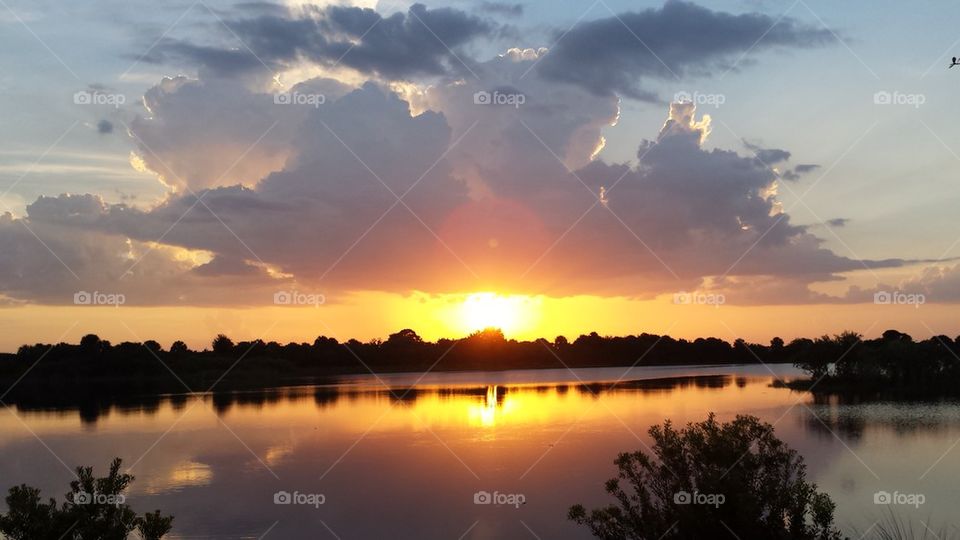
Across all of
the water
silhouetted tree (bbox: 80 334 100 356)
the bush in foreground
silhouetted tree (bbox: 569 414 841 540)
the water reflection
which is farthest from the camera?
silhouetted tree (bbox: 80 334 100 356)

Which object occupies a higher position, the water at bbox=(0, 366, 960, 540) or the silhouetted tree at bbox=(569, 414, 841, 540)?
the silhouetted tree at bbox=(569, 414, 841, 540)

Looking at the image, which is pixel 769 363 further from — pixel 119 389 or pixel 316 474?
pixel 316 474

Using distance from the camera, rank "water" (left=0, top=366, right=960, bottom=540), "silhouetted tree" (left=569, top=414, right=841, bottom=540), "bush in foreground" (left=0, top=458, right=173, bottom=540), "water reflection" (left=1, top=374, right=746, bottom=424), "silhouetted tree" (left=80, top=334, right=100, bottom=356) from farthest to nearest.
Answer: "silhouetted tree" (left=80, top=334, right=100, bottom=356) → "water reflection" (left=1, top=374, right=746, bottom=424) → "water" (left=0, top=366, right=960, bottom=540) → "silhouetted tree" (left=569, top=414, right=841, bottom=540) → "bush in foreground" (left=0, top=458, right=173, bottom=540)

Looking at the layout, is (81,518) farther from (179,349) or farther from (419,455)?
(179,349)

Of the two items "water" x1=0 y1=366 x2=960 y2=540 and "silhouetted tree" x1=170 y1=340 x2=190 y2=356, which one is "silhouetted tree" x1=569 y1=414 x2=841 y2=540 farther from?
"silhouetted tree" x1=170 y1=340 x2=190 y2=356

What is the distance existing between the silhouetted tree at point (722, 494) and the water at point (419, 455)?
806 centimetres

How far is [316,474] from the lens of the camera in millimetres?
30250

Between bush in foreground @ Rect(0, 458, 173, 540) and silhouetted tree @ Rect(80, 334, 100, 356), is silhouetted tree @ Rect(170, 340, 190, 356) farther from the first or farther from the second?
bush in foreground @ Rect(0, 458, 173, 540)

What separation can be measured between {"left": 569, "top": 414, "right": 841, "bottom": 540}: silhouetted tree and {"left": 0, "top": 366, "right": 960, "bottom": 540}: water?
8061 mm

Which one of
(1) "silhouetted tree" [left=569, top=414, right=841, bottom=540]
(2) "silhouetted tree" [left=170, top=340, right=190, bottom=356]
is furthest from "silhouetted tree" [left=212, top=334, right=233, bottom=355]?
(1) "silhouetted tree" [left=569, top=414, right=841, bottom=540]

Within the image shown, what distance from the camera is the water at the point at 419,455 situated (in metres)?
23.0

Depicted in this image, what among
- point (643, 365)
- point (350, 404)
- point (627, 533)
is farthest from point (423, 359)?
point (627, 533)

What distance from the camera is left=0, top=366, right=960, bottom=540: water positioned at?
22969 millimetres

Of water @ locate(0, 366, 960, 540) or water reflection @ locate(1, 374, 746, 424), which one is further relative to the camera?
water reflection @ locate(1, 374, 746, 424)
